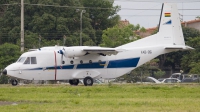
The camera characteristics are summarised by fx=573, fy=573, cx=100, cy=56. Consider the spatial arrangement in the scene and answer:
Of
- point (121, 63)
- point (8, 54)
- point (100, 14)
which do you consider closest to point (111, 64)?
point (121, 63)

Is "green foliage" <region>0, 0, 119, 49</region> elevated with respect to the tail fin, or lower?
elevated

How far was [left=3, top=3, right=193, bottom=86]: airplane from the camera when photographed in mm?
37594

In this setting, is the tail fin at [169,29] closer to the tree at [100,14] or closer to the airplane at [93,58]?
the airplane at [93,58]

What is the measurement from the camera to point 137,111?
67.8 ft

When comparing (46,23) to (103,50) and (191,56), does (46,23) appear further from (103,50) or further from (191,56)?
(103,50)

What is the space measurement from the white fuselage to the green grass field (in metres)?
6.18

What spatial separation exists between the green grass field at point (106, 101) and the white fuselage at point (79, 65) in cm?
618

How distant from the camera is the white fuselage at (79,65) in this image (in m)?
37.5

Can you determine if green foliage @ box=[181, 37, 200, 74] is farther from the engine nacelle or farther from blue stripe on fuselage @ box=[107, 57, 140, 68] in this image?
the engine nacelle

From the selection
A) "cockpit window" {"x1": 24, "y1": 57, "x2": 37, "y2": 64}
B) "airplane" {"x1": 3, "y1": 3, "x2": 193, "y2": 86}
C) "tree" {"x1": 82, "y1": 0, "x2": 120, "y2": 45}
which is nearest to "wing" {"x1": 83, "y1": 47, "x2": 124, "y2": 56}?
"airplane" {"x1": 3, "y1": 3, "x2": 193, "y2": 86}

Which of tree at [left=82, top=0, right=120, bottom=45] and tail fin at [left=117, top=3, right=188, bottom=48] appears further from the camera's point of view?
tree at [left=82, top=0, right=120, bottom=45]

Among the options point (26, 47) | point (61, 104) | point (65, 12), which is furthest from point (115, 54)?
point (65, 12)

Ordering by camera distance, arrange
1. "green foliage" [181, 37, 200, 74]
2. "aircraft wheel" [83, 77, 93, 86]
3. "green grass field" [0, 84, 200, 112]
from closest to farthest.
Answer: "green grass field" [0, 84, 200, 112] → "aircraft wheel" [83, 77, 93, 86] → "green foliage" [181, 37, 200, 74]

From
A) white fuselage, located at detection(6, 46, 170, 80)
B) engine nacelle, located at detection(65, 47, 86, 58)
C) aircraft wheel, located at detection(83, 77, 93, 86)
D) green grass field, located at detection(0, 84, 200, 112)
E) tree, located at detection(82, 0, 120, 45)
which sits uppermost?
tree, located at detection(82, 0, 120, 45)
